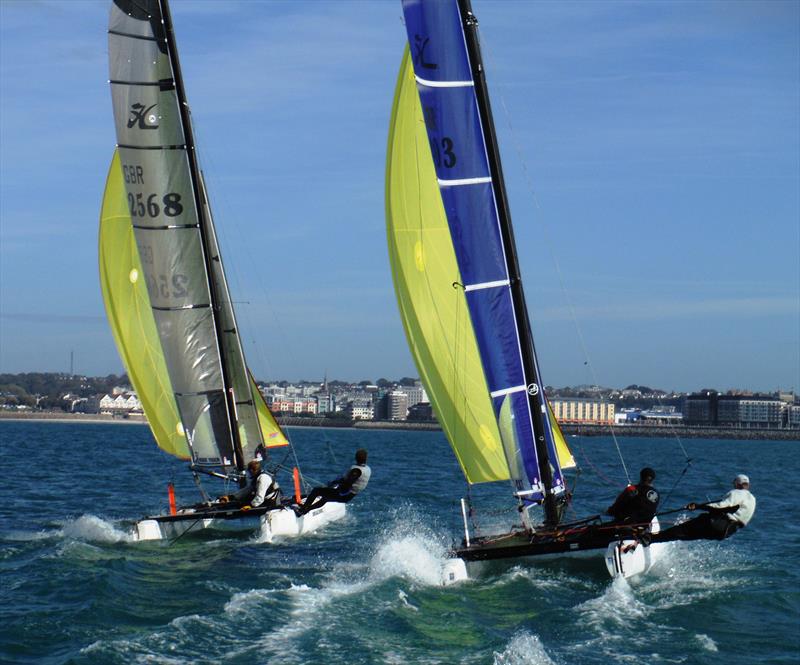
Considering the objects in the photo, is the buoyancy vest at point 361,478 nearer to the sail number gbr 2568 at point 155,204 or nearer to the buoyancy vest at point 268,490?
the buoyancy vest at point 268,490

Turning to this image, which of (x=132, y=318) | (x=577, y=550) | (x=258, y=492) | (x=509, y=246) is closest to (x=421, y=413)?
(x=132, y=318)

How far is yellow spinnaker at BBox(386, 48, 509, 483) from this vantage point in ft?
51.2

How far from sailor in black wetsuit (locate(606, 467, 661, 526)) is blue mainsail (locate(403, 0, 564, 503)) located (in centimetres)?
121

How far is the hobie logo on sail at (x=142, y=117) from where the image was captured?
20.1m

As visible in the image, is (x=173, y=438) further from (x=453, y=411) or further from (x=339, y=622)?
(x=339, y=622)

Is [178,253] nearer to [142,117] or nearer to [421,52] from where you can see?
[142,117]

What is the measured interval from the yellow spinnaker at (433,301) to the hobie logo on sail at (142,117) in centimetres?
571

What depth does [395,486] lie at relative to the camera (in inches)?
1225

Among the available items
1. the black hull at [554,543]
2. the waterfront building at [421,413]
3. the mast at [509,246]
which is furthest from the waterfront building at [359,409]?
the black hull at [554,543]

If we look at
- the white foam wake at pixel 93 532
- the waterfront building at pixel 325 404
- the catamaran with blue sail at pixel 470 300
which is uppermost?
the catamaran with blue sail at pixel 470 300

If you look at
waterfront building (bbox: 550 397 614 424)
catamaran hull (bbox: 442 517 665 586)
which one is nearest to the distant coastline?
waterfront building (bbox: 550 397 614 424)

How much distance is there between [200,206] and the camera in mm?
20391

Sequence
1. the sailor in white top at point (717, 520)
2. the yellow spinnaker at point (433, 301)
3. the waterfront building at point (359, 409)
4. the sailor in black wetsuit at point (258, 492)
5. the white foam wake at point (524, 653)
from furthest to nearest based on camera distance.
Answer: the waterfront building at point (359, 409) < the sailor in black wetsuit at point (258, 492) < the yellow spinnaker at point (433, 301) < the sailor in white top at point (717, 520) < the white foam wake at point (524, 653)

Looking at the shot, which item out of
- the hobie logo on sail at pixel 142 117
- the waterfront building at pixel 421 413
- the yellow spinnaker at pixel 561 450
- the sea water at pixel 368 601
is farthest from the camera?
the waterfront building at pixel 421 413
